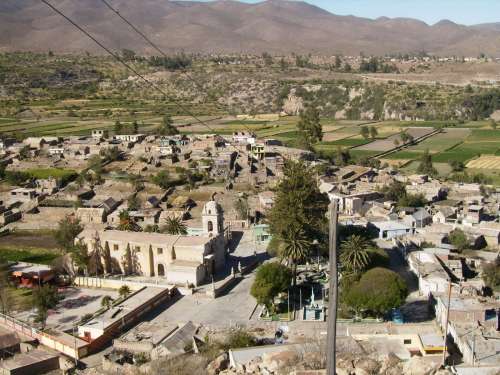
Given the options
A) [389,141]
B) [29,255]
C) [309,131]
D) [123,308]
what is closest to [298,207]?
[123,308]

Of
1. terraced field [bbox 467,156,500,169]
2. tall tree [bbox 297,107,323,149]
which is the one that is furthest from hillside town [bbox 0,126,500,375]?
tall tree [bbox 297,107,323,149]

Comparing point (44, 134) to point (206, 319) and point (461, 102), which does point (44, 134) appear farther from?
point (461, 102)

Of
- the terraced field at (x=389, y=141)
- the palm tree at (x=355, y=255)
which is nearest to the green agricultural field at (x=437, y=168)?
the terraced field at (x=389, y=141)

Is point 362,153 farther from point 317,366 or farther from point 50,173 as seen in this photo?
point 317,366

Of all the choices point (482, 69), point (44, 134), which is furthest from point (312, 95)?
point (44, 134)

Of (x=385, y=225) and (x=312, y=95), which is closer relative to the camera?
(x=385, y=225)
